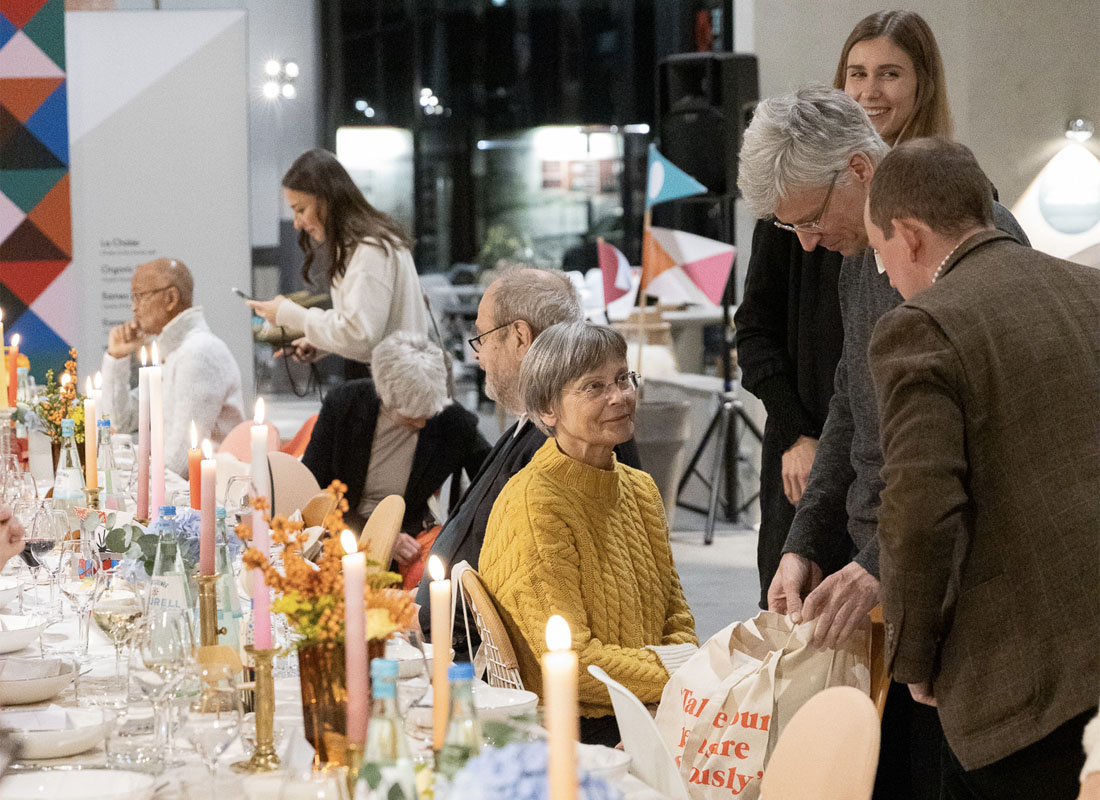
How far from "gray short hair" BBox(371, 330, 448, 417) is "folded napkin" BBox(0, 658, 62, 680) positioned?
6.36 feet

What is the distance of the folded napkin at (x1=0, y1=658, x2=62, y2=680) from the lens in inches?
73.7

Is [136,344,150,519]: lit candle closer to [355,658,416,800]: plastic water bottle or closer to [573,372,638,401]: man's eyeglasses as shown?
[573,372,638,401]: man's eyeglasses

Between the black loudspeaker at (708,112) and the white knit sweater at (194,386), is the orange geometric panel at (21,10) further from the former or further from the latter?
the black loudspeaker at (708,112)

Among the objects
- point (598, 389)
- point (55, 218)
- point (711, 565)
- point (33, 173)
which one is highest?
point (33, 173)

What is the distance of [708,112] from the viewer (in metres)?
6.93

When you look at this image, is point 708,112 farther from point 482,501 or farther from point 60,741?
point 60,741

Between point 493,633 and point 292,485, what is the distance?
5.68ft

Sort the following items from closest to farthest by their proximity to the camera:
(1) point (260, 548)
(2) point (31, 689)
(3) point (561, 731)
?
(3) point (561, 731) → (1) point (260, 548) → (2) point (31, 689)

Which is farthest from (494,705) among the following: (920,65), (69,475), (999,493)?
(69,475)

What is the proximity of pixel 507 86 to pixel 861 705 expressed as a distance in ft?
30.3

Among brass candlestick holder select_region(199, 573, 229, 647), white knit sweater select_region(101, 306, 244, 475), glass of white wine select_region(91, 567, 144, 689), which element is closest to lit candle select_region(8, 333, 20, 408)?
white knit sweater select_region(101, 306, 244, 475)

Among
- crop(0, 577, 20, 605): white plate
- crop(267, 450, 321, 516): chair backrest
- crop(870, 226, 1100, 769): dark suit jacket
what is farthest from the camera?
crop(267, 450, 321, 516): chair backrest

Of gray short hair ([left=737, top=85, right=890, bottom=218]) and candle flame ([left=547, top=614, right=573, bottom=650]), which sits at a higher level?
gray short hair ([left=737, top=85, right=890, bottom=218])

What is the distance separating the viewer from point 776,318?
2.89m
